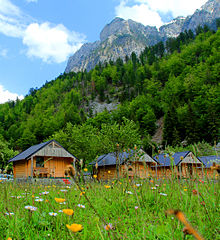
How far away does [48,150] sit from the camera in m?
27.5

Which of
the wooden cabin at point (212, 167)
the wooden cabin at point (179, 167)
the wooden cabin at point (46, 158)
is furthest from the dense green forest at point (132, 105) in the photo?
the wooden cabin at point (212, 167)

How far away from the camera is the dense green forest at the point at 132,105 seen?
42747 mm

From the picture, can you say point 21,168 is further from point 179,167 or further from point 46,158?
point 179,167

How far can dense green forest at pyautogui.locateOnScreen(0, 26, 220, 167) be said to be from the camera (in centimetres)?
4275

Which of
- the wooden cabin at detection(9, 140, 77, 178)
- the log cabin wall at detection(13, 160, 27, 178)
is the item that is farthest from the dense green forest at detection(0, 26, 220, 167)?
the log cabin wall at detection(13, 160, 27, 178)

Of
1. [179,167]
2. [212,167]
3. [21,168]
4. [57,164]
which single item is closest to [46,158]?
[57,164]

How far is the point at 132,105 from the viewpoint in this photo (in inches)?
3167

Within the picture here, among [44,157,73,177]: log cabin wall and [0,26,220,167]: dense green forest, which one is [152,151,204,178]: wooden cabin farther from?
[44,157,73,177]: log cabin wall

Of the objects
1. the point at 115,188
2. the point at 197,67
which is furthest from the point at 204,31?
the point at 115,188

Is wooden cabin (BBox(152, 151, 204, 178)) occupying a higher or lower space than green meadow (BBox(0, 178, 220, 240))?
higher

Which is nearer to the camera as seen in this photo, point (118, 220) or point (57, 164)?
point (118, 220)

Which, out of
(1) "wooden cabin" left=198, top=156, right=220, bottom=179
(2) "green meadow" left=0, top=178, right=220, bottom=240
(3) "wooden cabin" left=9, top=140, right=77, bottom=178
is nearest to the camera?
(1) "wooden cabin" left=198, top=156, right=220, bottom=179

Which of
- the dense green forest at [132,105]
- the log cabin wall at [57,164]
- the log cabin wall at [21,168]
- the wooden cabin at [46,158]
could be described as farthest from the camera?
the dense green forest at [132,105]

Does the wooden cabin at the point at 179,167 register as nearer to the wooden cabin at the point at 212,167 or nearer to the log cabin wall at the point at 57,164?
the wooden cabin at the point at 212,167
